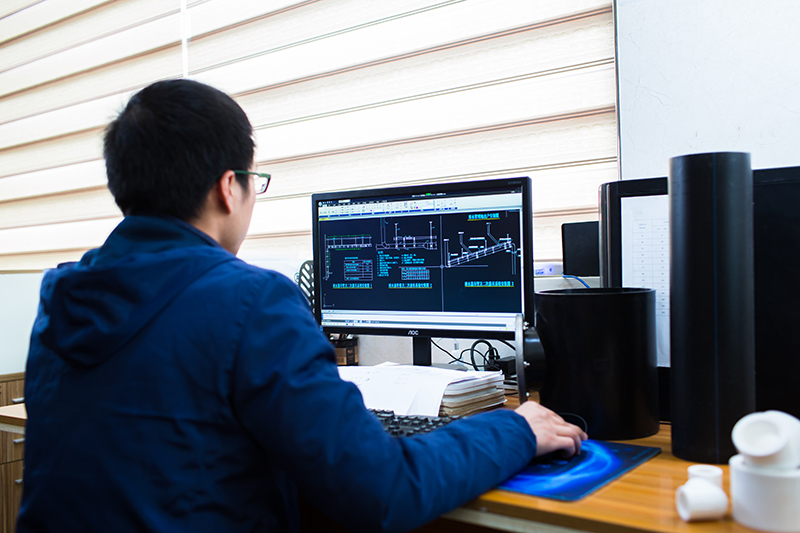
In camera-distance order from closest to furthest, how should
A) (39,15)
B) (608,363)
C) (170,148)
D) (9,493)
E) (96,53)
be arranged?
(170,148) < (608,363) < (9,493) < (96,53) < (39,15)

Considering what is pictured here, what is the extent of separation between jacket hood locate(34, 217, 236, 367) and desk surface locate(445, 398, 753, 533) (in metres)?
0.47

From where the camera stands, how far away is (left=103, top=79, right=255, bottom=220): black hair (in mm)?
819

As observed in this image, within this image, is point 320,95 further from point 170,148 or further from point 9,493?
point 9,493

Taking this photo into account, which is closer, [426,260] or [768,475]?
[768,475]

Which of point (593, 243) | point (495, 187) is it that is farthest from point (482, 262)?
point (593, 243)

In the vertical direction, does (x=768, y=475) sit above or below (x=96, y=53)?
below

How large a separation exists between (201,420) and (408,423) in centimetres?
41

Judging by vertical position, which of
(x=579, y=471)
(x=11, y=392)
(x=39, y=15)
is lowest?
(x=11, y=392)

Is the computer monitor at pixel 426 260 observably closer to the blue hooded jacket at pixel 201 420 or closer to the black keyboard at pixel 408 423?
the black keyboard at pixel 408 423

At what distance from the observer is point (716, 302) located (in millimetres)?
842

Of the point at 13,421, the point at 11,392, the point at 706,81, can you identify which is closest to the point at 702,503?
the point at 706,81

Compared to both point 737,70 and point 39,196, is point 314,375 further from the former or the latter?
point 39,196

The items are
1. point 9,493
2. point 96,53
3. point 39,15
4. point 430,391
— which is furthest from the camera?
point 39,15

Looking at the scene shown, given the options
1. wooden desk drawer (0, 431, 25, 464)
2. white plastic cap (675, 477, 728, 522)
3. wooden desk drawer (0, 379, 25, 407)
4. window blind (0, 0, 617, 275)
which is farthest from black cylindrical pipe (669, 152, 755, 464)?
wooden desk drawer (0, 379, 25, 407)
